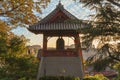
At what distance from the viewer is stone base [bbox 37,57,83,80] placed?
84.6ft

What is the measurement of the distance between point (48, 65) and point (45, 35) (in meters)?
2.35

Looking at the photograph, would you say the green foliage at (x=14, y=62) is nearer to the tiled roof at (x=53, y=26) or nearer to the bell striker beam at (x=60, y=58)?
the bell striker beam at (x=60, y=58)

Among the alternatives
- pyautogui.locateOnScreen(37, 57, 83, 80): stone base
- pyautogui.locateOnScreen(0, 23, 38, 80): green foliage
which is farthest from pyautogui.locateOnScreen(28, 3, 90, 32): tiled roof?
pyautogui.locateOnScreen(37, 57, 83, 80): stone base

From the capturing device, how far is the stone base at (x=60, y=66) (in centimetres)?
2580

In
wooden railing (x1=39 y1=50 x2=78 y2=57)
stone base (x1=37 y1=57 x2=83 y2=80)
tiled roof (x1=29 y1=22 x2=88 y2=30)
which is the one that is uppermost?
tiled roof (x1=29 y1=22 x2=88 y2=30)

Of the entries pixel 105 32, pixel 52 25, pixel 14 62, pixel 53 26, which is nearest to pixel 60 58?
pixel 53 26

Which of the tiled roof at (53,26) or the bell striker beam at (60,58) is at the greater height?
the tiled roof at (53,26)

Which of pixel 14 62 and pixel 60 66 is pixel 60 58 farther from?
pixel 14 62

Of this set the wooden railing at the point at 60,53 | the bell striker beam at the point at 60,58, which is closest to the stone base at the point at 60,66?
the bell striker beam at the point at 60,58

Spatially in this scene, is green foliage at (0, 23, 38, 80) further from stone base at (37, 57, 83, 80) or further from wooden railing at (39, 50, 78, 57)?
wooden railing at (39, 50, 78, 57)

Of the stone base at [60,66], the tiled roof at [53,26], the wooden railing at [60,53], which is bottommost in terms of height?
the stone base at [60,66]

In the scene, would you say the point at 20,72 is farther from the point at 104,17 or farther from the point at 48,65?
the point at 104,17

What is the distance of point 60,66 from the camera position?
84.8 ft

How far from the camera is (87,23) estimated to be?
50.2 ft
